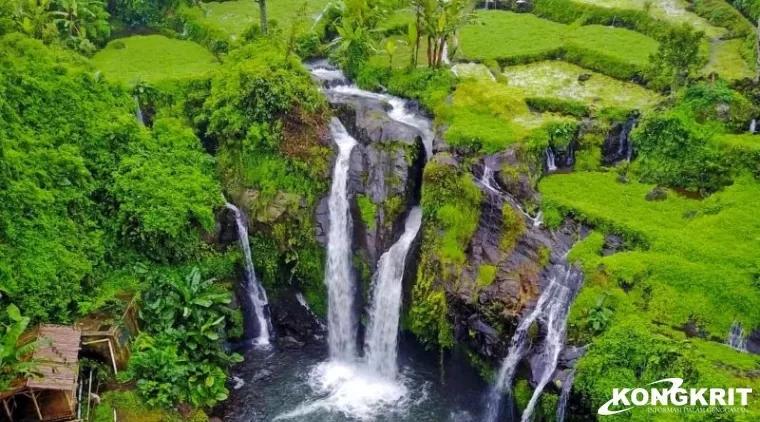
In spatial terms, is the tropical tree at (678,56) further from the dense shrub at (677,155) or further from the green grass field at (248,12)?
the green grass field at (248,12)

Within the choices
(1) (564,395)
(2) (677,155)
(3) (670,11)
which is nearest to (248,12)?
(3) (670,11)

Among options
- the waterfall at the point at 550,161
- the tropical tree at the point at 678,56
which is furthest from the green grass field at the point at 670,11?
the waterfall at the point at 550,161

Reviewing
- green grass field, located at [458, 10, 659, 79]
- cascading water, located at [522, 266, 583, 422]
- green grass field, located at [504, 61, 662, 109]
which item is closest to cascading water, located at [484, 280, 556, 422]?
cascading water, located at [522, 266, 583, 422]

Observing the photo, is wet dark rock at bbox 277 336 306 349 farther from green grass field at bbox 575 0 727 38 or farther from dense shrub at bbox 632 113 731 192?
green grass field at bbox 575 0 727 38

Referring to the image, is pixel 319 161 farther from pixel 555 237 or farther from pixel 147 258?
pixel 555 237

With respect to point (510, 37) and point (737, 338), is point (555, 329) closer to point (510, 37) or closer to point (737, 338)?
point (737, 338)

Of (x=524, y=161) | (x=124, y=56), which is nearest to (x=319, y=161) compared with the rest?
(x=524, y=161)
